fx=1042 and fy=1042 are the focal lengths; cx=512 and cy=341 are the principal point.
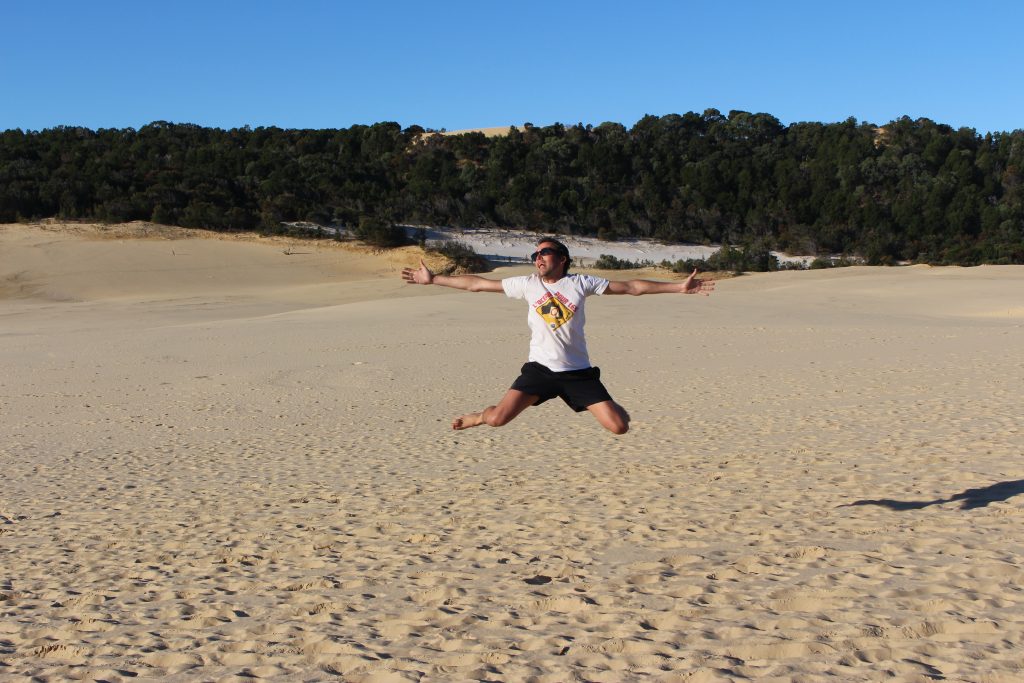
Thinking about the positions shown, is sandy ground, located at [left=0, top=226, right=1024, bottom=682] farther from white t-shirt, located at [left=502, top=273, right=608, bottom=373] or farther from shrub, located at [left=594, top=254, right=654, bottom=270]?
shrub, located at [left=594, top=254, right=654, bottom=270]

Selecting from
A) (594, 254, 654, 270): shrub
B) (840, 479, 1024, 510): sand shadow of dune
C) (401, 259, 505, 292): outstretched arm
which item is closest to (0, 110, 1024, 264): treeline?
(594, 254, 654, 270): shrub

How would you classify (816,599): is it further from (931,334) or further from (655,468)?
(931,334)

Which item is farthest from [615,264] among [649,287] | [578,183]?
[649,287]

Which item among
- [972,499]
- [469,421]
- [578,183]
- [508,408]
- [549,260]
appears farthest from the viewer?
[578,183]

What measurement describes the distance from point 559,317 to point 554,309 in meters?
0.06

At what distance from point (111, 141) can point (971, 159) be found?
128 ft

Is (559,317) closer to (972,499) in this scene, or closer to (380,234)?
(972,499)

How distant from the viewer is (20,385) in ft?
48.5

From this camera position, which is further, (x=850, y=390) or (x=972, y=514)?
(x=850, y=390)

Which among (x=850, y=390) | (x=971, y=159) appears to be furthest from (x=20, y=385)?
(x=971, y=159)

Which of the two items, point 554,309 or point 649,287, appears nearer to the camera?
point 554,309

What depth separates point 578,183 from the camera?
151ft

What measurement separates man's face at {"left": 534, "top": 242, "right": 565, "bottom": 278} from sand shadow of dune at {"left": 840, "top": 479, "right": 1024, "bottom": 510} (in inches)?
95.5

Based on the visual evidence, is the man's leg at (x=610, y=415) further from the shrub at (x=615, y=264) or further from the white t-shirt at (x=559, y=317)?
the shrub at (x=615, y=264)
